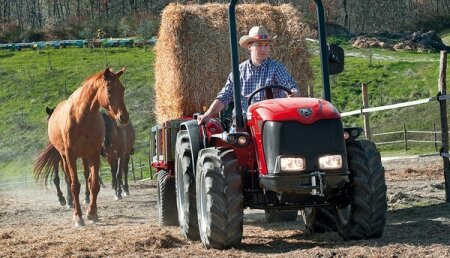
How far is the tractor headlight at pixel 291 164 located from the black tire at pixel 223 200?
424mm

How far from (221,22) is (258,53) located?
17.1 feet

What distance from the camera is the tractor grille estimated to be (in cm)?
693

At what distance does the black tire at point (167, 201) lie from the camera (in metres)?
10.2

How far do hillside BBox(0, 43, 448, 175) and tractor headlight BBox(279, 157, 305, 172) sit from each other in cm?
2178

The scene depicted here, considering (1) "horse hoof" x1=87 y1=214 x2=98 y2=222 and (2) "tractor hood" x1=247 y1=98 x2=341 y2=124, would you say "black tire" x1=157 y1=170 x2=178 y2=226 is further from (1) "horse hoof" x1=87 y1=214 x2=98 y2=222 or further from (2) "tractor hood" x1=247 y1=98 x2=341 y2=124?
(2) "tractor hood" x1=247 y1=98 x2=341 y2=124

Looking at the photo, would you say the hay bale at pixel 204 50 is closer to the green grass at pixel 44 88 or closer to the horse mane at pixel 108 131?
the horse mane at pixel 108 131

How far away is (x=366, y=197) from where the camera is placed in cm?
721

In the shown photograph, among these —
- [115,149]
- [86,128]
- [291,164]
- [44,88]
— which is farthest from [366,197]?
[44,88]

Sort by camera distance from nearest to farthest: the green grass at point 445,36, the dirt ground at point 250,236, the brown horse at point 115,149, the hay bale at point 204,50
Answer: the dirt ground at point 250,236 → the hay bale at point 204,50 → the brown horse at point 115,149 → the green grass at point 445,36

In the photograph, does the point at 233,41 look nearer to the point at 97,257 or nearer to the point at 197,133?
the point at 197,133

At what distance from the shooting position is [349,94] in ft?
141

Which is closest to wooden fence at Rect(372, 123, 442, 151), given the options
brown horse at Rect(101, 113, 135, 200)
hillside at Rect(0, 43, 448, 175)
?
hillside at Rect(0, 43, 448, 175)

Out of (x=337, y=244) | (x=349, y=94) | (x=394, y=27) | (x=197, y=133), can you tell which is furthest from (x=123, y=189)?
(x=394, y=27)

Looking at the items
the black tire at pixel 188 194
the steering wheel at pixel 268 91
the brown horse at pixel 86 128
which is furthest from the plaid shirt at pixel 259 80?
the brown horse at pixel 86 128
